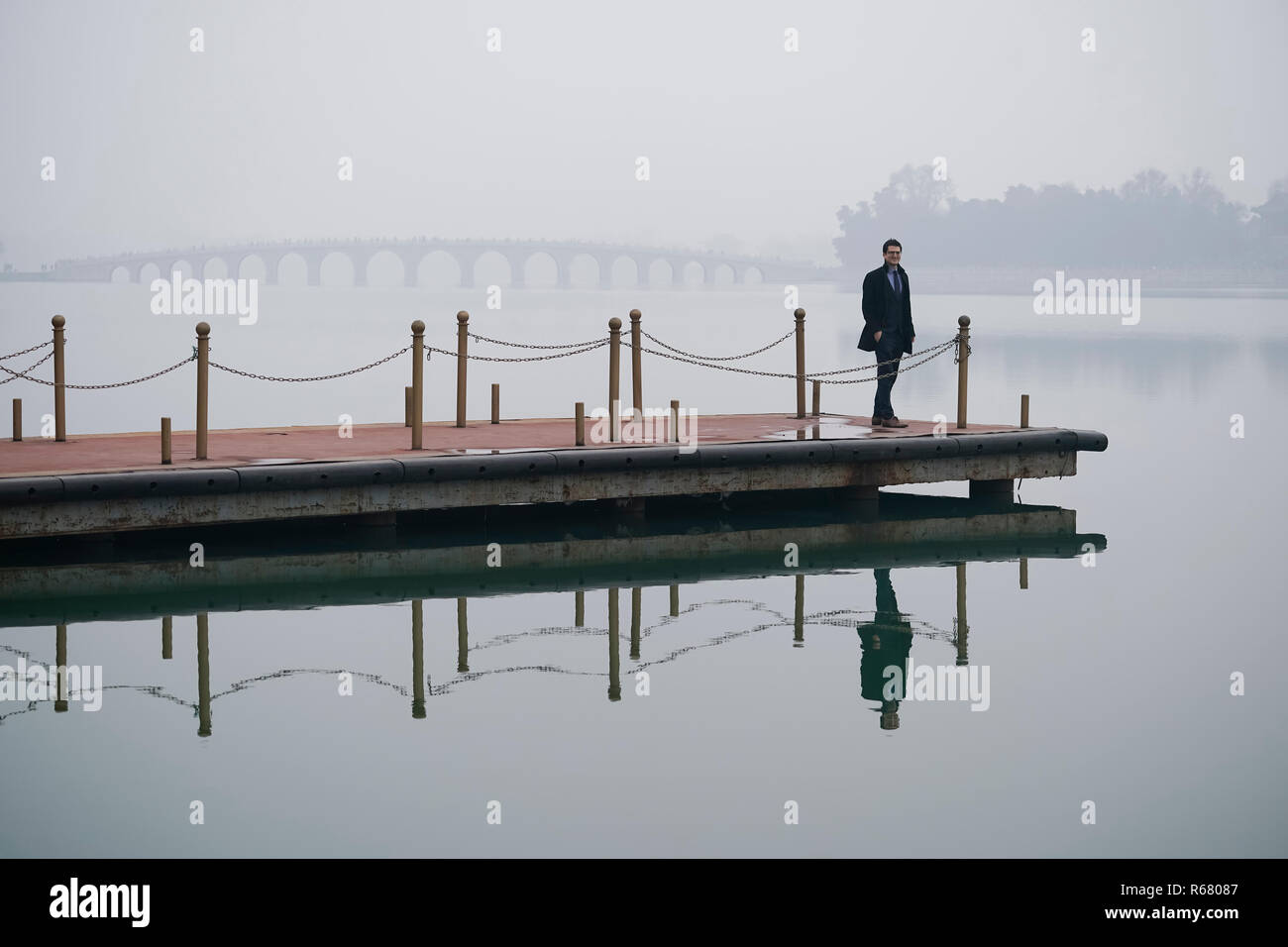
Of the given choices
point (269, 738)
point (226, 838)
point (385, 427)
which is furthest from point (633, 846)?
point (385, 427)

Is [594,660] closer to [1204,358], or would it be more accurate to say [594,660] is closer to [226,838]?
[226,838]

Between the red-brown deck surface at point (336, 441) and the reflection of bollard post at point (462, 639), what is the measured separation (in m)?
2.15

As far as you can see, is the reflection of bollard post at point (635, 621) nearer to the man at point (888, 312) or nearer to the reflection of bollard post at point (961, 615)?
the reflection of bollard post at point (961, 615)

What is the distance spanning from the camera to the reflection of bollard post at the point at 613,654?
1281cm

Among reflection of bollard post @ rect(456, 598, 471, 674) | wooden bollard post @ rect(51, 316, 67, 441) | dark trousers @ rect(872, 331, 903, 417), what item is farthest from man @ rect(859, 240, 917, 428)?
wooden bollard post @ rect(51, 316, 67, 441)

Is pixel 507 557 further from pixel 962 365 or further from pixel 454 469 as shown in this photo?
pixel 962 365

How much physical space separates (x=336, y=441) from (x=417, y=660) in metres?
5.40

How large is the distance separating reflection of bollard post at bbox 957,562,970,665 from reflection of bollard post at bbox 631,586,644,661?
8.22 ft

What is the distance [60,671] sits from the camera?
1308 centimetres

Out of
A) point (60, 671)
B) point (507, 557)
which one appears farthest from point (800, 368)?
point (60, 671)

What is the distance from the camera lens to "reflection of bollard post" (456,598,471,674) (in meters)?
13.5

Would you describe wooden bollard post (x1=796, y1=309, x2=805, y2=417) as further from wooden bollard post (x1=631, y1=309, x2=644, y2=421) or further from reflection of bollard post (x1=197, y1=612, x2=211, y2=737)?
reflection of bollard post (x1=197, y1=612, x2=211, y2=737)
